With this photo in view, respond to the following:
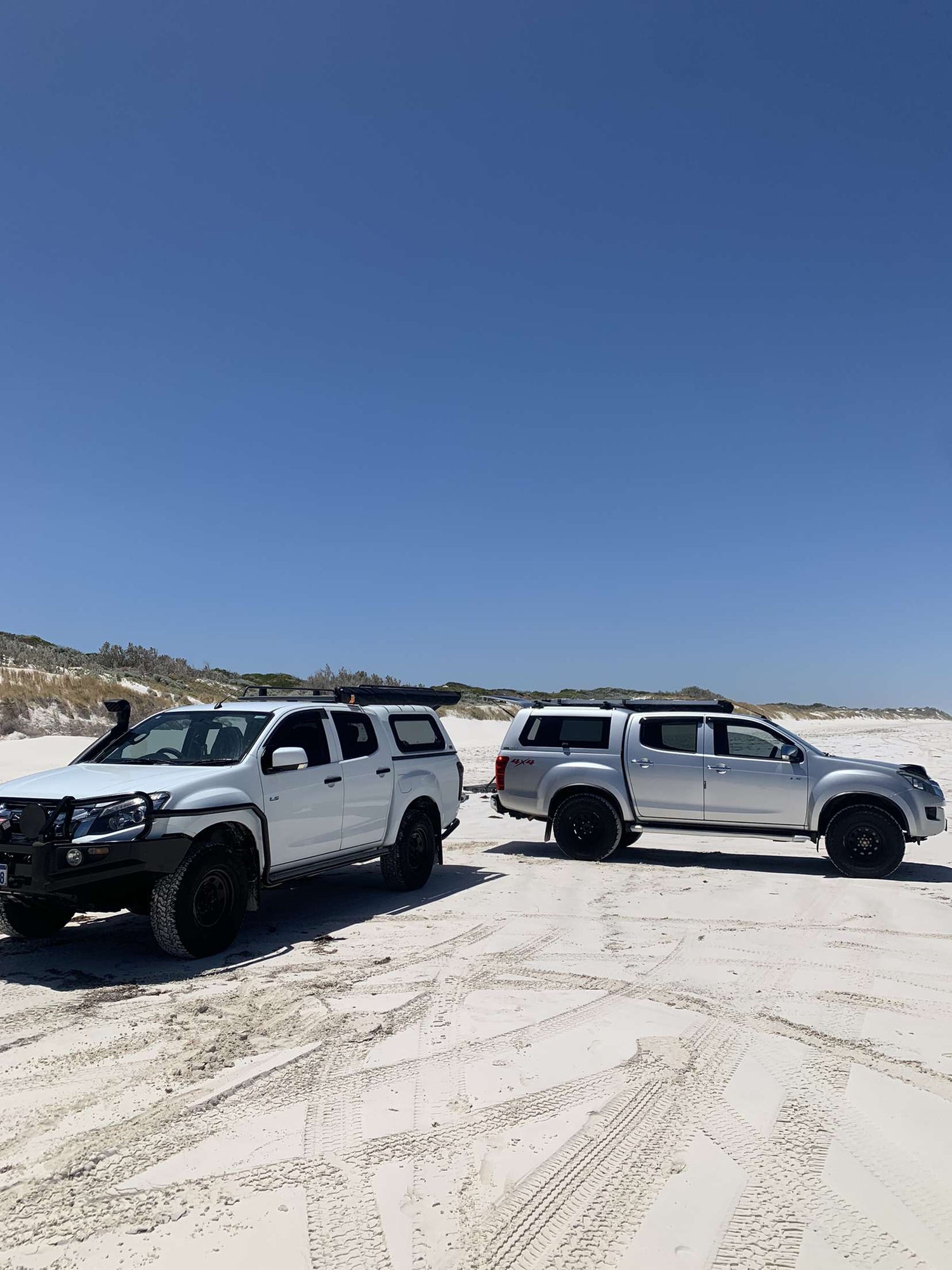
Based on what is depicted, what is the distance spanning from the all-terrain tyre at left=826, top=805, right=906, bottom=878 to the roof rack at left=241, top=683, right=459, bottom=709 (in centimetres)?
474

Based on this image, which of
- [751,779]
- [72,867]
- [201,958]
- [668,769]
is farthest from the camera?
[668,769]

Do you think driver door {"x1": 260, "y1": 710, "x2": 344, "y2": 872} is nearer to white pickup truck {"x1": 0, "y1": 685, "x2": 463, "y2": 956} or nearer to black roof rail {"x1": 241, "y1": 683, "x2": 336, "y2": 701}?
white pickup truck {"x1": 0, "y1": 685, "x2": 463, "y2": 956}

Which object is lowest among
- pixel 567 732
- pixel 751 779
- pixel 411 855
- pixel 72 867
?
pixel 411 855

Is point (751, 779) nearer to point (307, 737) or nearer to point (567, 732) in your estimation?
point (567, 732)

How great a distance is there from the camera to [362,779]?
9055 millimetres

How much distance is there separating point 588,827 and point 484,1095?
7521mm

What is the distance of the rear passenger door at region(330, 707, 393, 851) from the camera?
884 centimetres

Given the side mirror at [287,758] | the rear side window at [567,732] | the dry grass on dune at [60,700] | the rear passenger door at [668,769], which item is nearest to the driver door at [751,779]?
the rear passenger door at [668,769]

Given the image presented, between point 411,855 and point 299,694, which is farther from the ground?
point 299,694

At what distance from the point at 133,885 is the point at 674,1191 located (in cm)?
437

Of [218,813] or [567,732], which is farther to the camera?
[567,732]

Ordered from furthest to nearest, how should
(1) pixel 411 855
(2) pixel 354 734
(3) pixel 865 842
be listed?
(3) pixel 865 842, (1) pixel 411 855, (2) pixel 354 734

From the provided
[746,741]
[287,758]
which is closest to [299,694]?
[287,758]

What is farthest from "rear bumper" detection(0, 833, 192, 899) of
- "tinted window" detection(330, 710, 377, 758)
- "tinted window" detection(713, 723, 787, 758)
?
"tinted window" detection(713, 723, 787, 758)
